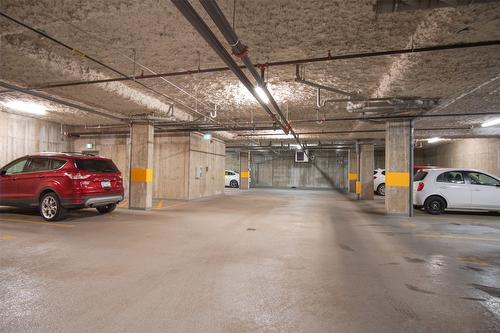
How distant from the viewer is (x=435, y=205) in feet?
30.1

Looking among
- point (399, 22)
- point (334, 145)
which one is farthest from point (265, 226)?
point (334, 145)

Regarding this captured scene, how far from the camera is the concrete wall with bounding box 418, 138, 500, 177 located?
1266cm

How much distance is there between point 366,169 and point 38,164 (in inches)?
563

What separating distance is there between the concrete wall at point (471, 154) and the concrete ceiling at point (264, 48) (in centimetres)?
652

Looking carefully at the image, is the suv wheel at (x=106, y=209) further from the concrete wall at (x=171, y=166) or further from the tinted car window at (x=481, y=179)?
the tinted car window at (x=481, y=179)

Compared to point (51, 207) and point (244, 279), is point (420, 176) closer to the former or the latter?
point (244, 279)

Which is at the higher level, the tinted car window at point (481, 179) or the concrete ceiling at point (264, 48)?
the concrete ceiling at point (264, 48)

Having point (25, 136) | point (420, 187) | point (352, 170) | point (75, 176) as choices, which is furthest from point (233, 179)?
point (75, 176)

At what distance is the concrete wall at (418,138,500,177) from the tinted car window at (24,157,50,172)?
55.2 feet

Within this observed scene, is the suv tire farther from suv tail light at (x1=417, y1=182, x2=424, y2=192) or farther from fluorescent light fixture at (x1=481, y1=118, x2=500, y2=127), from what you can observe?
fluorescent light fixture at (x1=481, y1=118, x2=500, y2=127)

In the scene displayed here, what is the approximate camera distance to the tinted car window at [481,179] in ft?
28.7

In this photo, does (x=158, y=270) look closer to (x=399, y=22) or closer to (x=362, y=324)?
(x=362, y=324)

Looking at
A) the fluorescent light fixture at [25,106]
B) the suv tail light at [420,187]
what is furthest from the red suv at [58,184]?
the suv tail light at [420,187]

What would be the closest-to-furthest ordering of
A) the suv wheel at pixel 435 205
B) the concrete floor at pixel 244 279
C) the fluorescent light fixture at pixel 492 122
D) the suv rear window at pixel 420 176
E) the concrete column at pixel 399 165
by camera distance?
1. the concrete floor at pixel 244 279
2. the concrete column at pixel 399 165
3. the suv wheel at pixel 435 205
4. the suv rear window at pixel 420 176
5. the fluorescent light fixture at pixel 492 122
